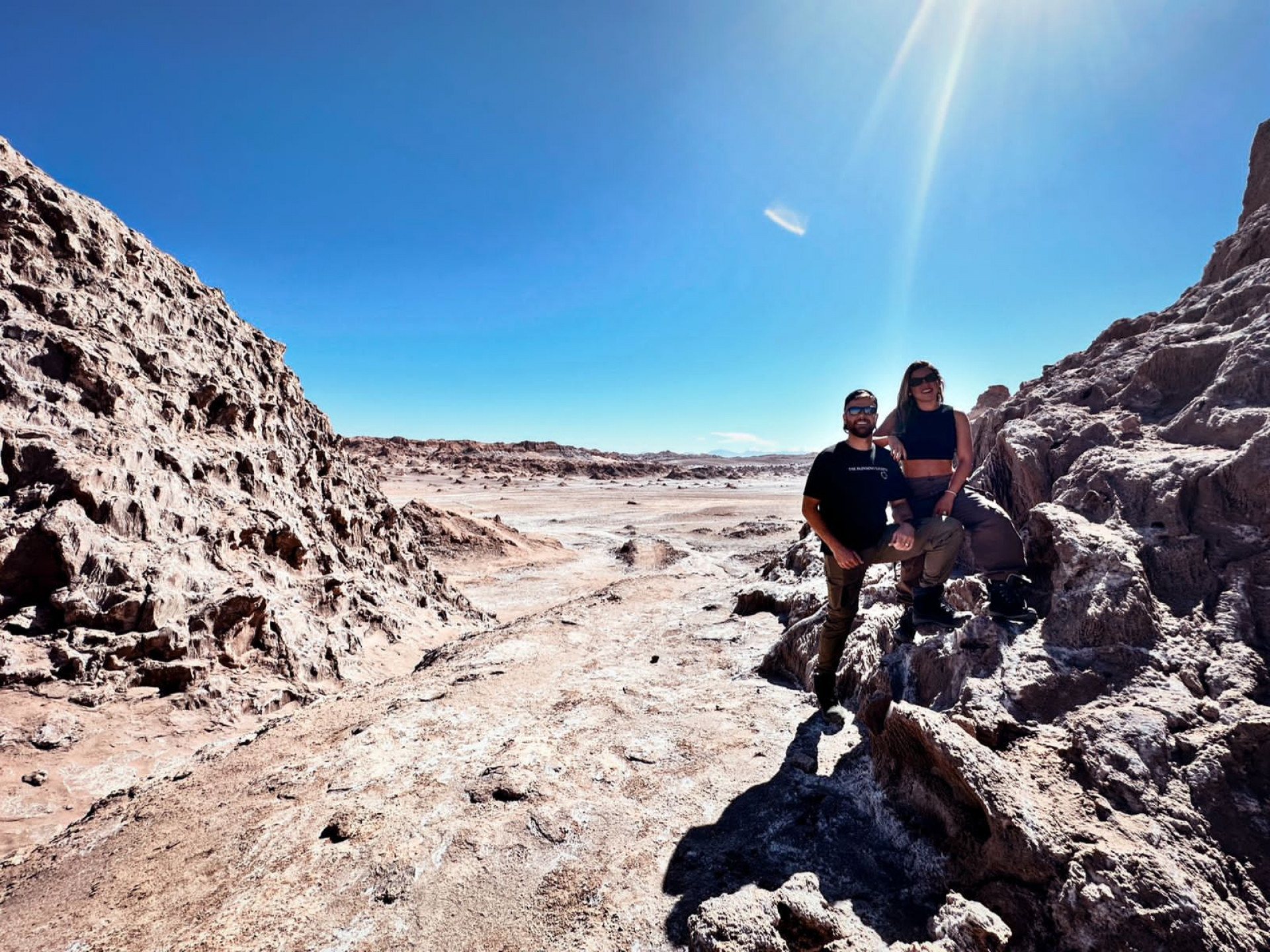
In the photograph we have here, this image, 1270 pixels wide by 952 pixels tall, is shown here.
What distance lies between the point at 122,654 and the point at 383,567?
441 centimetres

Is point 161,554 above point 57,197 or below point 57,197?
below

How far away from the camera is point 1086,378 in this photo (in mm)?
6078

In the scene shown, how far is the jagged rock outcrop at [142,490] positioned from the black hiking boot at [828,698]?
17.8ft

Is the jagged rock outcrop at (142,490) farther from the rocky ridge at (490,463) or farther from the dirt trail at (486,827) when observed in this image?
the rocky ridge at (490,463)

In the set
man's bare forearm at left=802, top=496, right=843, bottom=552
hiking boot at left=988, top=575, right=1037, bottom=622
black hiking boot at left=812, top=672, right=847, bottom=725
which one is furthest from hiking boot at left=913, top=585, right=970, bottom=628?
man's bare forearm at left=802, top=496, right=843, bottom=552

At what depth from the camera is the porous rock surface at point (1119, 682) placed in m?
2.09

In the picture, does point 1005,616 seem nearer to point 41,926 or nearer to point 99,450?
point 41,926

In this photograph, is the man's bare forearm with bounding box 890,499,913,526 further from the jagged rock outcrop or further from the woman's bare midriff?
the jagged rock outcrop

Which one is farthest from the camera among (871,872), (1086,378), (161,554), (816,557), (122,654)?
(816,557)

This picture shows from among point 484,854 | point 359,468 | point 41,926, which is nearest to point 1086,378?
point 484,854

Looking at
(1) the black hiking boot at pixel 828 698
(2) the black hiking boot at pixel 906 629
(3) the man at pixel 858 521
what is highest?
(3) the man at pixel 858 521

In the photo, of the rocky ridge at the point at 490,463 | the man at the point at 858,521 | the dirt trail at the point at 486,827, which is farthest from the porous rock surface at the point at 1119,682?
the rocky ridge at the point at 490,463

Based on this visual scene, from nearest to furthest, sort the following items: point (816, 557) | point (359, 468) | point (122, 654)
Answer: point (122, 654) → point (816, 557) → point (359, 468)

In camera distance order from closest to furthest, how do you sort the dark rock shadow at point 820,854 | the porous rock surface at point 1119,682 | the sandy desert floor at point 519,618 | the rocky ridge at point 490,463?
the porous rock surface at point 1119,682 → the dark rock shadow at point 820,854 → the sandy desert floor at point 519,618 → the rocky ridge at point 490,463
